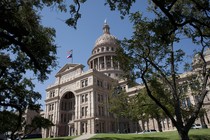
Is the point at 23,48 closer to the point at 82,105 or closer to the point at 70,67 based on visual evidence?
the point at 82,105

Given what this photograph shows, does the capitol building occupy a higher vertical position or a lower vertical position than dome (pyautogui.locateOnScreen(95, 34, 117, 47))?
lower

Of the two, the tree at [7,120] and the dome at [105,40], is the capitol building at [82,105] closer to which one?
the tree at [7,120]

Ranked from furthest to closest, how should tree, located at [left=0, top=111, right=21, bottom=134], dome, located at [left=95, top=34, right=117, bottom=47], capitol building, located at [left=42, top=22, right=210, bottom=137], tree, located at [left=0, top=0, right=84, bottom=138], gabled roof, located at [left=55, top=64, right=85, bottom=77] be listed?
dome, located at [left=95, top=34, right=117, bottom=47], gabled roof, located at [left=55, top=64, right=85, bottom=77], capitol building, located at [left=42, top=22, right=210, bottom=137], tree, located at [left=0, top=111, right=21, bottom=134], tree, located at [left=0, top=0, right=84, bottom=138]

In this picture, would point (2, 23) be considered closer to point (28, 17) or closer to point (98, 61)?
point (28, 17)

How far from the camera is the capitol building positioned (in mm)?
54469

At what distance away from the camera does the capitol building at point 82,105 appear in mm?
54469

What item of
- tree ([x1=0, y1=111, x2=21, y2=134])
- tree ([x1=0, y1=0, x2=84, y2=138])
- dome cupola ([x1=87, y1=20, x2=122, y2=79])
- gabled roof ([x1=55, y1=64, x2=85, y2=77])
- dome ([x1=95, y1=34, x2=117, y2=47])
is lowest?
tree ([x1=0, y1=111, x2=21, y2=134])

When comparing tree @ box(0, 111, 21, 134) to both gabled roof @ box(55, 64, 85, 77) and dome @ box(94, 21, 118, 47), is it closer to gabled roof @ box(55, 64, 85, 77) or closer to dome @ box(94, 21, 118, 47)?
gabled roof @ box(55, 64, 85, 77)

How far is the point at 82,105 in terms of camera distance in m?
57.0

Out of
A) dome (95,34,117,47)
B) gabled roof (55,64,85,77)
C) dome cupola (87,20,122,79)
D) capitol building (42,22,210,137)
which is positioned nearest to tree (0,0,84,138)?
capitol building (42,22,210,137)

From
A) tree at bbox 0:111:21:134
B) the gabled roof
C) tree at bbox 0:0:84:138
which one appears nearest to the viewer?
tree at bbox 0:0:84:138

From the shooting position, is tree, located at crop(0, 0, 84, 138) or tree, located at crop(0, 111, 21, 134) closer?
tree, located at crop(0, 0, 84, 138)

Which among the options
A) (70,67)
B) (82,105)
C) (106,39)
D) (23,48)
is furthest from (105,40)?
(23,48)

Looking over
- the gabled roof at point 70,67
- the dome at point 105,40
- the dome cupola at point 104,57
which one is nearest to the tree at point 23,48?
the gabled roof at point 70,67
